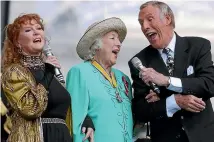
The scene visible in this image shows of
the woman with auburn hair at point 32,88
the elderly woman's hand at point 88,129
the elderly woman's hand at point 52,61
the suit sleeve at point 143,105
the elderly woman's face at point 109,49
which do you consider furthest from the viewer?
the elderly woman's face at point 109,49

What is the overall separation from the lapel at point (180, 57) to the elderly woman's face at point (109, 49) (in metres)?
0.34

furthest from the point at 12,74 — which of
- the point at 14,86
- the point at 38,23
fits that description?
the point at 38,23

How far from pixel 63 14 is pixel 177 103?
2.56 m

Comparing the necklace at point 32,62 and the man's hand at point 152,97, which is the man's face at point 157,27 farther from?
the necklace at point 32,62

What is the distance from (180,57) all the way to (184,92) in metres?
0.22

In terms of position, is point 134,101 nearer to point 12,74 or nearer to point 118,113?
point 118,113

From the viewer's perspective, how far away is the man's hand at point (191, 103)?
3.55 m

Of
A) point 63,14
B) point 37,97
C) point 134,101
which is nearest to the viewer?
point 37,97

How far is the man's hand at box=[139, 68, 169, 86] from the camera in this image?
3518mm

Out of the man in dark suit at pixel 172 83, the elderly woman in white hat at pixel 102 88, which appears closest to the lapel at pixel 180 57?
the man in dark suit at pixel 172 83

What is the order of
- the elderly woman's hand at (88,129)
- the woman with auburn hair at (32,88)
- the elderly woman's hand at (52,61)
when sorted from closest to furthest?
the woman with auburn hair at (32,88)
the elderly woman's hand at (52,61)
the elderly woman's hand at (88,129)

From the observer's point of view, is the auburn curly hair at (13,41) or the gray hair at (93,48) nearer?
the auburn curly hair at (13,41)

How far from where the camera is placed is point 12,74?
A: 3.34 metres

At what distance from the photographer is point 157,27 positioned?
373cm
